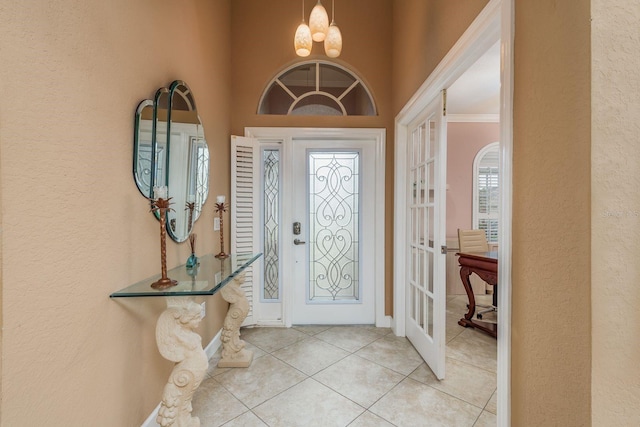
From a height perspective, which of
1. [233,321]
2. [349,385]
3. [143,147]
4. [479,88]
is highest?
[479,88]

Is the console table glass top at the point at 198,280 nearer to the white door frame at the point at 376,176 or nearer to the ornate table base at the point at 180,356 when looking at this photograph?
the ornate table base at the point at 180,356

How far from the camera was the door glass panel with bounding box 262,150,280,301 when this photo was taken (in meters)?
2.84

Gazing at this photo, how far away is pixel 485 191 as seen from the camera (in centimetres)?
411

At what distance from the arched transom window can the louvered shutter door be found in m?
0.50

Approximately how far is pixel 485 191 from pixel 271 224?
340 centimetres

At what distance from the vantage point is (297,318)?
2854 millimetres

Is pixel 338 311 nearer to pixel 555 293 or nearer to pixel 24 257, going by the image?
pixel 555 293

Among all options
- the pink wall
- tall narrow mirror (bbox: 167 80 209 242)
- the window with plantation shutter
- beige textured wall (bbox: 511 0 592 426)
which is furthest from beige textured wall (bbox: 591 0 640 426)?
the window with plantation shutter

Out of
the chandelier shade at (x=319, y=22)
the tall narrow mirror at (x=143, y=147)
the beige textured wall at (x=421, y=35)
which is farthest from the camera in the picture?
the chandelier shade at (x=319, y=22)

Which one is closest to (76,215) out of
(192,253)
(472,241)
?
(192,253)

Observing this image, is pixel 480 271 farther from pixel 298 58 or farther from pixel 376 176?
pixel 298 58

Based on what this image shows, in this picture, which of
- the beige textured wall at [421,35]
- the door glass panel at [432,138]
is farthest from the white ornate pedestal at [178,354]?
the beige textured wall at [421,35]

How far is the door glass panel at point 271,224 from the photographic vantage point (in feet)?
9.32

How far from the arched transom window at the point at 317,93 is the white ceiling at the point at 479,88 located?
110 cm
